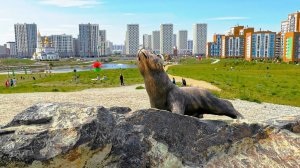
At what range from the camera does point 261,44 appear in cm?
11994

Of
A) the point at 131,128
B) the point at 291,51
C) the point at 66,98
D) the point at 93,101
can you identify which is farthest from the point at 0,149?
the point at 291,51

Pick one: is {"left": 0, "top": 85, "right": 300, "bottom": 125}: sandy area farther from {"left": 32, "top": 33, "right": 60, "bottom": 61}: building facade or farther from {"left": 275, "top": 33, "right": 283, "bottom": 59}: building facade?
{"left": 32, "top": 33, "right": 60, "bottom": 61}: building facade

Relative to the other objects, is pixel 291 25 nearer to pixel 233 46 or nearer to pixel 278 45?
pixel 278 45

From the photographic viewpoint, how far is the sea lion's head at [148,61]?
20.4 ft

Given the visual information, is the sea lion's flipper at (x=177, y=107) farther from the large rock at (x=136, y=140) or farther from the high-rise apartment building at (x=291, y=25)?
the high-rise apartment building at (x=291, y=25)

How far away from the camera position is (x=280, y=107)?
2022cm

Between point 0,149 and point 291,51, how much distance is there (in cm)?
9985

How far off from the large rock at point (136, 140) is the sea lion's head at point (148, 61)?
3.25 feet

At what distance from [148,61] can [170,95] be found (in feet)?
3.08

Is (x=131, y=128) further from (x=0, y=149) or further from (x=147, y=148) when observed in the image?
(x=0, y=149)

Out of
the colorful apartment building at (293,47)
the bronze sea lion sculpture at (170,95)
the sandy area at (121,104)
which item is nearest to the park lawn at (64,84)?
the sandy area at (121,104)

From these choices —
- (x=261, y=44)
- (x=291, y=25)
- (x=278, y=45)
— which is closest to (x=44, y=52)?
(x=261, y=44)

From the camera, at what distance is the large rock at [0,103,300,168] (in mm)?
4559

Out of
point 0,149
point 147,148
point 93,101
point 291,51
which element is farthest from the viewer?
point 291,51
